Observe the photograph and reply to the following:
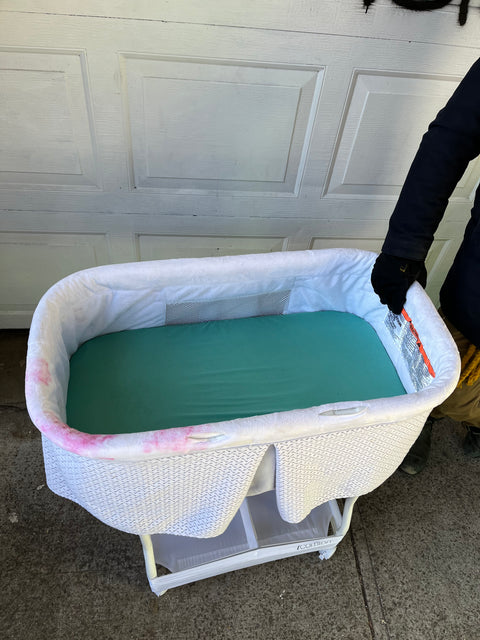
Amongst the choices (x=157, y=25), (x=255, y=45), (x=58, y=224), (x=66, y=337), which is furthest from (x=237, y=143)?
(x=66, y=337)

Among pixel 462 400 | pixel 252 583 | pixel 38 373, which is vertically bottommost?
pixel 252 583

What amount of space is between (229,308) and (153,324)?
0.68ft

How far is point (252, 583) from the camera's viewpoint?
47.3 inches

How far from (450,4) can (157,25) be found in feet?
2.34

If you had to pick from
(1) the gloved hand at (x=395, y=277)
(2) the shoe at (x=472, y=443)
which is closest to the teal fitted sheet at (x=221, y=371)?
(1) the gloved hand at (x=395, y=277)

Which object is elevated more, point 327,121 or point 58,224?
point 327,121

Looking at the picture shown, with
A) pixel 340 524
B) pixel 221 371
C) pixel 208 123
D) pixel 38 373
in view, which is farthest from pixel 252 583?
pixel 208 123

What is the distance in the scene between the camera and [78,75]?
44.7 inches

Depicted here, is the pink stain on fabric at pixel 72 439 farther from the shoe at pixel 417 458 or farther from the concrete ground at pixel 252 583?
the shoe at pixel 417 458

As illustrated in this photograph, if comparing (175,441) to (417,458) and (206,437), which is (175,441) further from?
(417,458)

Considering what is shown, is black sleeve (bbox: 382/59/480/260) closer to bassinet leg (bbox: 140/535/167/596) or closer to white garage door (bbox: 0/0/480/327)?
white garage door (bbox: 0/0/480/327)

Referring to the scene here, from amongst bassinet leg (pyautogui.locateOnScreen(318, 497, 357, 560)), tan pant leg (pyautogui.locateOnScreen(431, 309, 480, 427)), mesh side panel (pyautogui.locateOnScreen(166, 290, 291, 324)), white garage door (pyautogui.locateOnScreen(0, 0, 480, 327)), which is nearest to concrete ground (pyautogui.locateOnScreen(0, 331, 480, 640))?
bassinet leg (pyautogui.locateOnScreen(318, 497, 357, 560))

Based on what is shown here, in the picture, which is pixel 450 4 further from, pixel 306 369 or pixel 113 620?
pixel 113 620

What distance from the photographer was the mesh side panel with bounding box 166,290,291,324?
1.18 metres
